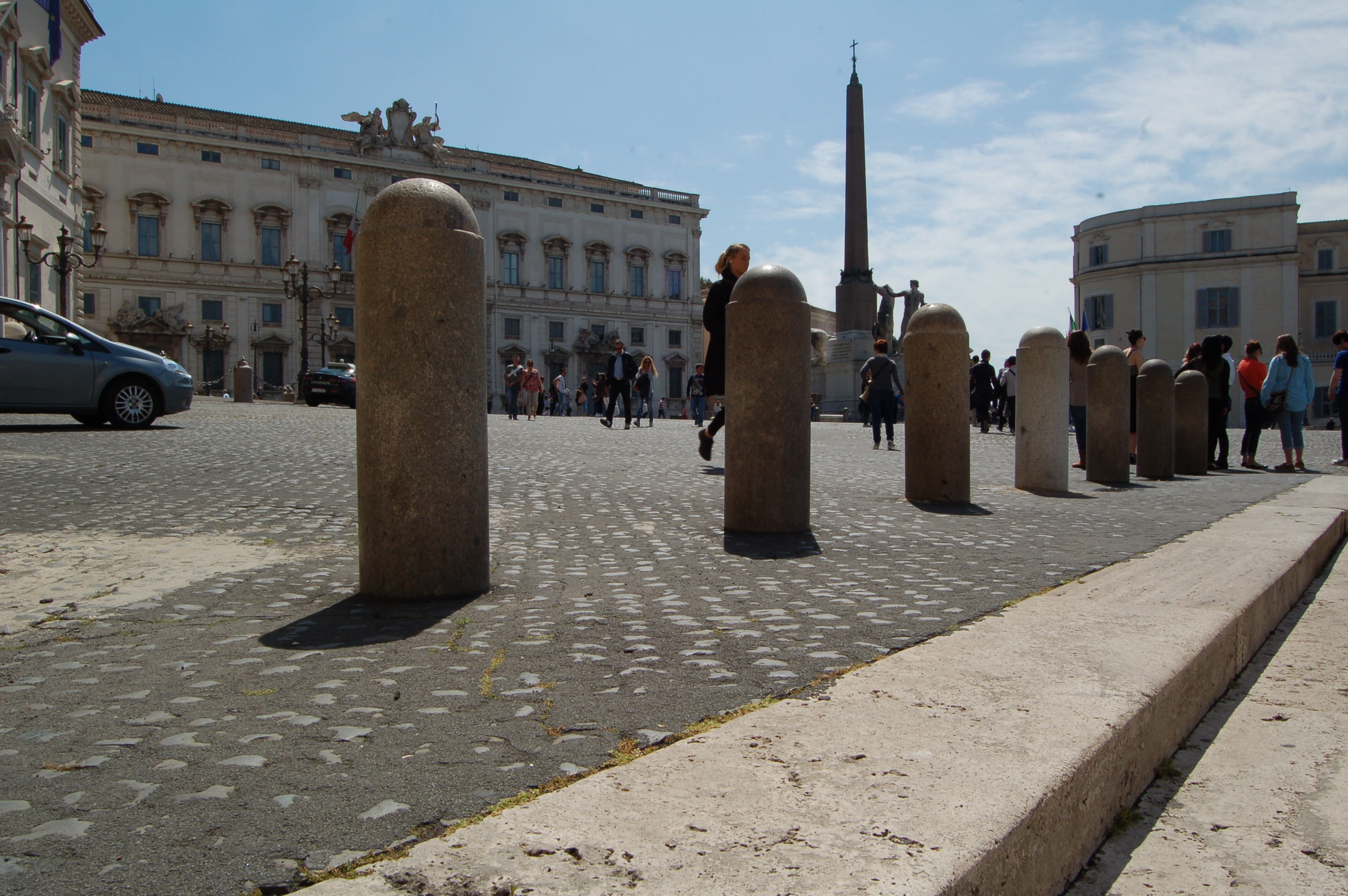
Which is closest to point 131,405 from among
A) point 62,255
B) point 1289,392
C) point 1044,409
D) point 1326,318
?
point 1044,409

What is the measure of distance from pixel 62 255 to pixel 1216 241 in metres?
53.0

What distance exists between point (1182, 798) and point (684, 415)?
5910 centimetres

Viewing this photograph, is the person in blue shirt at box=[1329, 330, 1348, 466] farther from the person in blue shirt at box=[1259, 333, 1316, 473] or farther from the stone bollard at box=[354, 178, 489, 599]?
the stone bollard at box=[354, 178, 489, 599]

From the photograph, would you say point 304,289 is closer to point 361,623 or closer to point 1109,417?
point 1109,417

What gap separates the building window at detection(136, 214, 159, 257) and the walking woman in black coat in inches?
2112

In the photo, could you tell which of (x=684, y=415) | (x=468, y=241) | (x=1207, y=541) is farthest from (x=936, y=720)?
(x=684, y=415)

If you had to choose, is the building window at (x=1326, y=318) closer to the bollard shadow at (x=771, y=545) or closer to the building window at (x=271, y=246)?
the building window at (x=271, y=246)

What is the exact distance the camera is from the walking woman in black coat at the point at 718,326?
8500mm

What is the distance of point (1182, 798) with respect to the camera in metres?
2.24

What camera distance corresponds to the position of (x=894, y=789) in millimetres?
1664

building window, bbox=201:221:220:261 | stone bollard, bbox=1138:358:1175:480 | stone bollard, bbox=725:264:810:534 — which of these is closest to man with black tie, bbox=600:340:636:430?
stone bollard, bbox=1138:358:1175:480

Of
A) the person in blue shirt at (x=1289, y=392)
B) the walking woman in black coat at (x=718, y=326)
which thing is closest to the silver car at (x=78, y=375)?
the walking woman in black coat at (x=718, y=326)

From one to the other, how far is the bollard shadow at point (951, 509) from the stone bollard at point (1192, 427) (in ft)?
18.4

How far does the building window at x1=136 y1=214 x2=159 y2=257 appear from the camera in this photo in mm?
54375
